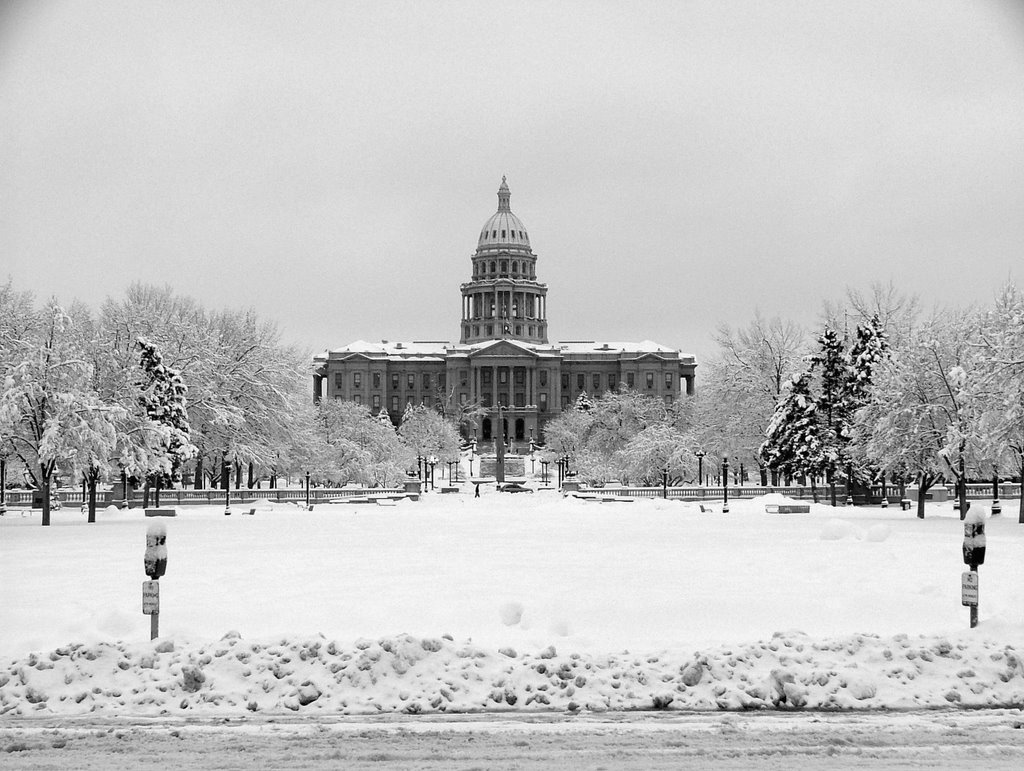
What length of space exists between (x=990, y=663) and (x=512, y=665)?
4699 millimetres

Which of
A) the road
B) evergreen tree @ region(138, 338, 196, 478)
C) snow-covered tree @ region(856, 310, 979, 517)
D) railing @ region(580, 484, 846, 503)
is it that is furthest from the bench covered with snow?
the road

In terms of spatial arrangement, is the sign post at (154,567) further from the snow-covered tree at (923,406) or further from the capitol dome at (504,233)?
the capitol dome at (504,233)

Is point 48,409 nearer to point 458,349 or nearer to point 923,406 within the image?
point 923,406

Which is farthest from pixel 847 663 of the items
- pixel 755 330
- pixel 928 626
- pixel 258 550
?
pixel 755 330

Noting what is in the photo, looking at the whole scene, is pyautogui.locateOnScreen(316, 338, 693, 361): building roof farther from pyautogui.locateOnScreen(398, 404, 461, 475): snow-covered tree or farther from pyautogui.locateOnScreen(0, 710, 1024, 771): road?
pyautogui.locateOnScreen(0, 710, 1024, 771): road

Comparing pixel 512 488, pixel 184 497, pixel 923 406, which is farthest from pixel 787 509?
pixel 512 488

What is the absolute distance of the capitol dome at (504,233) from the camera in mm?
187250

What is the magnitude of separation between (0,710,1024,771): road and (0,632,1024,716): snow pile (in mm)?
305

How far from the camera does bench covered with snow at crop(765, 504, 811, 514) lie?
44.3 m

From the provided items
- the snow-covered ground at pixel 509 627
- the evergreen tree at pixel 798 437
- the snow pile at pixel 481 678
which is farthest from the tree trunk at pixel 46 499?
the evergreen tree at pixel 798 437

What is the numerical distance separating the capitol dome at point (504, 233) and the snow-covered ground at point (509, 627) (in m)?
162

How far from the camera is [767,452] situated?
56.8 m

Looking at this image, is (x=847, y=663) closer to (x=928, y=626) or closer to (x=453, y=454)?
(x=928, y=626)

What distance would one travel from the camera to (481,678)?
1023 cm
